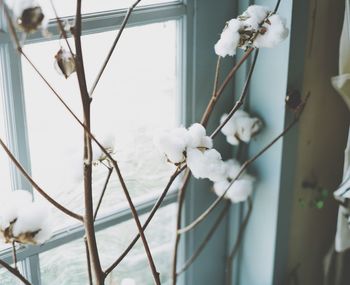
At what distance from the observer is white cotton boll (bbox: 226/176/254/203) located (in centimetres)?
139

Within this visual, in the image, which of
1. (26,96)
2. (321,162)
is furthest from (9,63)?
(321,162)

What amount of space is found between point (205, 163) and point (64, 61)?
0.25 m

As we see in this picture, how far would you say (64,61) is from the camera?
868mm

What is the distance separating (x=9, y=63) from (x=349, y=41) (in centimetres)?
69

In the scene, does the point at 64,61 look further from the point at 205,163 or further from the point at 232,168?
the point at 232,168

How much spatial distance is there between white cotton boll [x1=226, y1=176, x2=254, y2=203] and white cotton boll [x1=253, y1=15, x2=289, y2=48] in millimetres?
473

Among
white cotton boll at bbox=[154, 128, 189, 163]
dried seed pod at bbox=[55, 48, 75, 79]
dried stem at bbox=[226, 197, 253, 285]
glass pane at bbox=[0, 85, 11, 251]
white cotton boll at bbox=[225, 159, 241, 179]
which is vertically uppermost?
dried seed pod at bbox=[55, 48, 75, 79]

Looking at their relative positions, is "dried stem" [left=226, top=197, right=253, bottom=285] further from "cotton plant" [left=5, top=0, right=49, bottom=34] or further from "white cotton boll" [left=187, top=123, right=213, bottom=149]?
"cotton plant" [left=5, top=0, right=49, bottom=34]

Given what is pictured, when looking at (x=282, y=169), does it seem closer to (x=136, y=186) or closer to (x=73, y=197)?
(x=136, y=186)

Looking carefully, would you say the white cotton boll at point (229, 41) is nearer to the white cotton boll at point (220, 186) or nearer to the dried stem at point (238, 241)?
the white cotton boll at point (220, 186)

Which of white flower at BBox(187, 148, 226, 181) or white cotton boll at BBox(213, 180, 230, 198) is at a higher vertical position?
white flower at BBox(187, 148, 226, 181)

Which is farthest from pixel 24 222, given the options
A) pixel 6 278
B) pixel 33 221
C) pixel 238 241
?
pixel 238 241

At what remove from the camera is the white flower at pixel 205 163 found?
905 mm

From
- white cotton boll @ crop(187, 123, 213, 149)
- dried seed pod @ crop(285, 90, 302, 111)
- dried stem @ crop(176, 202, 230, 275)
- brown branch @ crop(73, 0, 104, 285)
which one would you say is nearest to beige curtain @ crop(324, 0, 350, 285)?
dried seed pod @ crop(285, 90, 302, 111)
